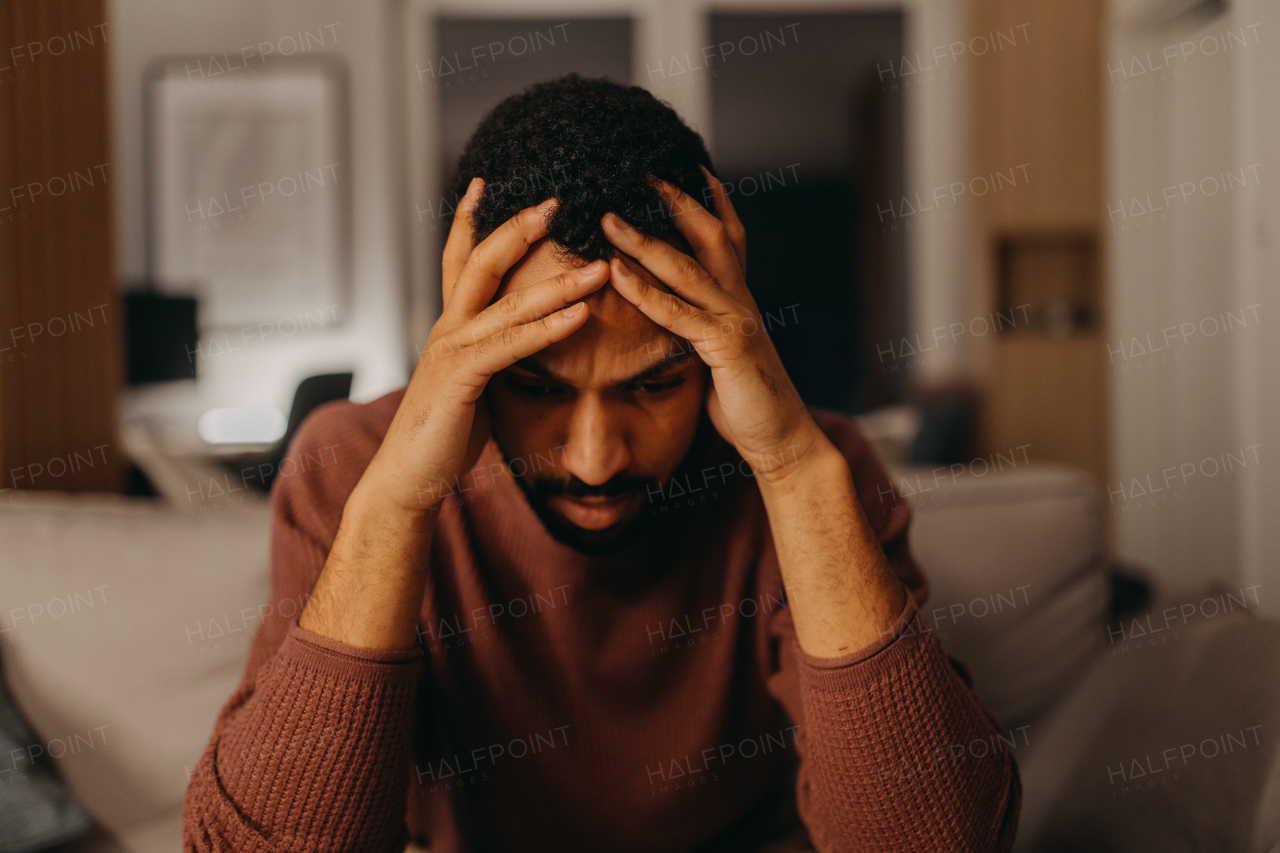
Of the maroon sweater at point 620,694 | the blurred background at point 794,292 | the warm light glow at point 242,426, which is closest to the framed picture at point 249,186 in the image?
the blurred background at point 794,292

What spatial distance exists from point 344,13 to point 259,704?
3.37 meters

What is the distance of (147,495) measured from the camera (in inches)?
66.4

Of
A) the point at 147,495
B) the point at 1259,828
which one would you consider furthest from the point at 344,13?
the point at 1259,828

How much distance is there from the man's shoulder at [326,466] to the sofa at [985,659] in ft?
0.97

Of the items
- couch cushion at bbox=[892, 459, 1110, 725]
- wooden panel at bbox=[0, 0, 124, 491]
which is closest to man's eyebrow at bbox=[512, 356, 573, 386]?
couch cushion at bbox=[892, 459, 1110, 725]

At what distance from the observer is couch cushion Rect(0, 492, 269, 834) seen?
1.04 meters

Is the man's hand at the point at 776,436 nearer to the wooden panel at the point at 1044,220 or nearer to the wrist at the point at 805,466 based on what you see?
the wrist at the point at 805,466

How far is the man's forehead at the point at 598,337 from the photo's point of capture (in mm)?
759

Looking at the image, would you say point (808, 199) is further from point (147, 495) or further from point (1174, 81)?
point (147, 495)

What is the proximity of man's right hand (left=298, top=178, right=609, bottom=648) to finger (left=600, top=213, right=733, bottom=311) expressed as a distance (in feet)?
0.11

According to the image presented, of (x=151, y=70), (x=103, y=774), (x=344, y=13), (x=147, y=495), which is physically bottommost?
(x=103, y=774)

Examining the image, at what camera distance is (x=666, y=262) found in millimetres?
743

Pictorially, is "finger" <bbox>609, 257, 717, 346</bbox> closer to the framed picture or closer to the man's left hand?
the man's left hand

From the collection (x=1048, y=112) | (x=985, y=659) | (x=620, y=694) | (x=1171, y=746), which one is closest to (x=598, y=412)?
(x=620, y=694)
